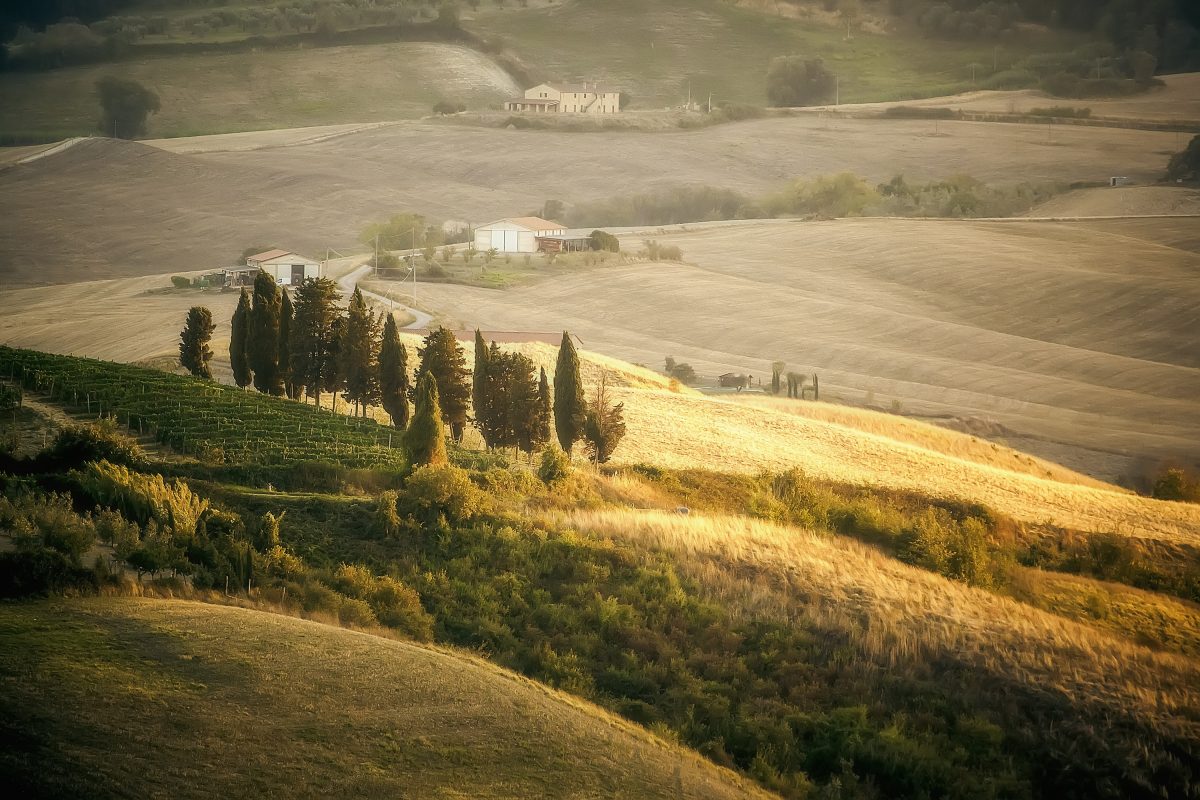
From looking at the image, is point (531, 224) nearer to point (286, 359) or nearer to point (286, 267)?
point (286, 267)

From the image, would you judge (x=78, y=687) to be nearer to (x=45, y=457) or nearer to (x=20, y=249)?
(x=45, y=457)

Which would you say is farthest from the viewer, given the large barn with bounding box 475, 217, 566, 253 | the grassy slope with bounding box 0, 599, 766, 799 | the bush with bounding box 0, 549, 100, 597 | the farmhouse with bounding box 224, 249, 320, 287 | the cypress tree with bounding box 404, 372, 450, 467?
the large barn with bounding box 475, 217, 566, 253

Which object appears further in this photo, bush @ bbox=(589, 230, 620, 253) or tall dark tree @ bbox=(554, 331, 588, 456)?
A: bush @ bbox=(589, 230, 620, 253)

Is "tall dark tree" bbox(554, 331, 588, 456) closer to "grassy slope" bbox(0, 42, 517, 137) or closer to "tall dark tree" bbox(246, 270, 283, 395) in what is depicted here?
"tall dark tree" bbox(246, 270, 283, 395)

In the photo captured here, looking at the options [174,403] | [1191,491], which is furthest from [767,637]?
[1191,491]

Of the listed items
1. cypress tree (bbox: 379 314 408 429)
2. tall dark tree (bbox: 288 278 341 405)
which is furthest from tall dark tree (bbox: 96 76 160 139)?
cypress tree (bbox: 379 314 408 429)

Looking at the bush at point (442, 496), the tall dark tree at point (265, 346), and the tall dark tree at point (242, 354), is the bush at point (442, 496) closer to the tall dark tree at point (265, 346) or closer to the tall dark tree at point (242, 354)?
the tall dark tree at point (265, 346)

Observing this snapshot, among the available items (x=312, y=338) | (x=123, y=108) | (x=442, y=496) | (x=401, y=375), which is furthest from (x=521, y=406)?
(x=123, y=108)
